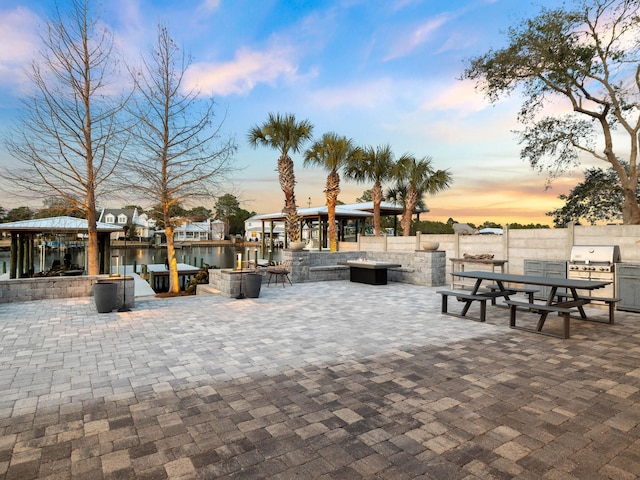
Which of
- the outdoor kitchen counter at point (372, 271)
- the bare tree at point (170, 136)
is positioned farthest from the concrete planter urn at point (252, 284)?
the outdoor kitchen counter at point (372, 271)

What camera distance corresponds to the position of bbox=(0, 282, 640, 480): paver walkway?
2199mm

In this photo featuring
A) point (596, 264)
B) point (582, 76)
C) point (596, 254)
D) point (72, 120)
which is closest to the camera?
point (596, 264)

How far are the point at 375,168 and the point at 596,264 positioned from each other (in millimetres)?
13415

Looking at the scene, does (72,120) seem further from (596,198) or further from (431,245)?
(596,198)

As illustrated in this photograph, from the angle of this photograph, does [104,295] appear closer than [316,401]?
No

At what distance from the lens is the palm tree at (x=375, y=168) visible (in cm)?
1956

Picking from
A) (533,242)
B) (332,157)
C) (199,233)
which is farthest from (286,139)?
(199,233)

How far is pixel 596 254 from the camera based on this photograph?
755cm

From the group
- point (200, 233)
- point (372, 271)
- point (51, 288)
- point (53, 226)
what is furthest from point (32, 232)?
point (200, 233)

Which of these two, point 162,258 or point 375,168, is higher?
point 375,168

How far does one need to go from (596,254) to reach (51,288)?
11.8 m

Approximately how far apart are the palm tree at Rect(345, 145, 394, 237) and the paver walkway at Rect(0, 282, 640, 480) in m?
14.9

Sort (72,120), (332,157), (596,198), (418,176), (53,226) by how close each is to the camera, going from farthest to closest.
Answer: (418,176), (332,157), (596,198), (53,226), (72,120)

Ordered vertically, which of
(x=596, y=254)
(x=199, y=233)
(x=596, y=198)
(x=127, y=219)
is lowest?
(x=596, y=254)
